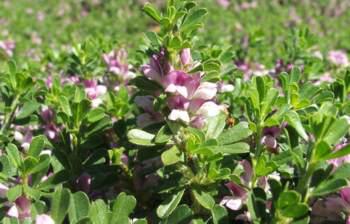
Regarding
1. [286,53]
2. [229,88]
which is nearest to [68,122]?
[229,88]

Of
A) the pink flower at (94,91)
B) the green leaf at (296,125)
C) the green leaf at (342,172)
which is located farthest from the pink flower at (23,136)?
the green leaf at (342,172)

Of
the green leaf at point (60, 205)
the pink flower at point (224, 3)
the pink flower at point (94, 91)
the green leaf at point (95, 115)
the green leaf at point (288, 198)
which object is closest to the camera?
the green leaf at point (288, 198)

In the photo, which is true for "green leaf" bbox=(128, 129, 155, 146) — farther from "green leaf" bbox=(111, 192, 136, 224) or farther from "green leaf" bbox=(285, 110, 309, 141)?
"green leaf" bbox=(285, 110, 309, 141)

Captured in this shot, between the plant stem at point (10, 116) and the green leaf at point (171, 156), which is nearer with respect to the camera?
the green leaf at point (171, 156)

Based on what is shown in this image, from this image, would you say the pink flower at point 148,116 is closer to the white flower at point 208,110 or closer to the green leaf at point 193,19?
the white flower at point 208,110

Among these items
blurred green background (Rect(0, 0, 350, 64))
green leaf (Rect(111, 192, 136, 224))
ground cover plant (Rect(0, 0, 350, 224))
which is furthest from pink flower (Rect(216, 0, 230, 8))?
green leaf (Rect(111, 192, 136, 224))

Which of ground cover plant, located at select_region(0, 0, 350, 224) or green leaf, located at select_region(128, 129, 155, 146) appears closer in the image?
ground cover plant, located at select_region(0, 0, 350, 224)

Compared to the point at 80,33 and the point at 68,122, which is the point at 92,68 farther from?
the point at 80,33
